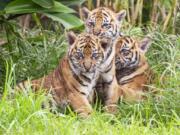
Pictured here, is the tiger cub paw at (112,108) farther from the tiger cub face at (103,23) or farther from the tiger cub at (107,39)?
the tiger cub face at (103,23)

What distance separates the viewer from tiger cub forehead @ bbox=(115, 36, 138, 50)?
361 inches

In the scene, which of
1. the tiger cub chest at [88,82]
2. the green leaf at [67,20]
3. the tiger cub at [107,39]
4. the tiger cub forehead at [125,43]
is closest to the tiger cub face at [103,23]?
the tiger cub at [107,39]

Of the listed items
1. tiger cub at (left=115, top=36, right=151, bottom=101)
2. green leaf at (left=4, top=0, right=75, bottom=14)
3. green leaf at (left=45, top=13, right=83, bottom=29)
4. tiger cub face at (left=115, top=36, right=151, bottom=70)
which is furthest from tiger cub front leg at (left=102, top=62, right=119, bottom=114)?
green leaf at (left=4, top=0, right=75, bottom=14)

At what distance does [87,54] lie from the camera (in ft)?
27.2

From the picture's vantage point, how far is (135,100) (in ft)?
28.5

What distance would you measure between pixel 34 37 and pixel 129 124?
3073mm

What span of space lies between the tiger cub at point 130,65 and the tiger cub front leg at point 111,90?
40cm

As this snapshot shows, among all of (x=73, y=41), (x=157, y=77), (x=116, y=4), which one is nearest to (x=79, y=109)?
(x=73, y=41)

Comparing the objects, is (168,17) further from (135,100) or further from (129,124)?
(129,124)

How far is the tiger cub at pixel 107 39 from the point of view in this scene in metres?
8.55

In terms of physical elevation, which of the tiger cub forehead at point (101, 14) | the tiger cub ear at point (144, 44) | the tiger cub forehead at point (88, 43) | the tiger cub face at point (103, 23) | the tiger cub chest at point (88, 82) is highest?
the tiger cub forehead at point (101, 14)

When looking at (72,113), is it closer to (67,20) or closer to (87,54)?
(87,54)

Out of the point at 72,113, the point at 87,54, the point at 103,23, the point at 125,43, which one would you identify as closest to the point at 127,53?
the point at 125,43

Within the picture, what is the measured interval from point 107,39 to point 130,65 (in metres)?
0.65
